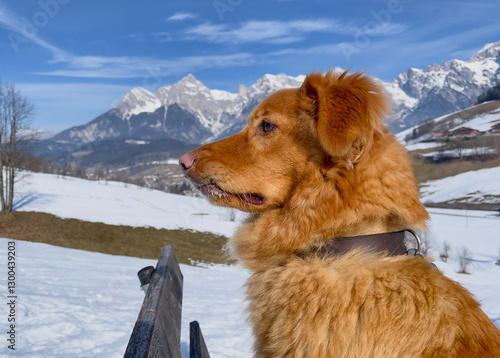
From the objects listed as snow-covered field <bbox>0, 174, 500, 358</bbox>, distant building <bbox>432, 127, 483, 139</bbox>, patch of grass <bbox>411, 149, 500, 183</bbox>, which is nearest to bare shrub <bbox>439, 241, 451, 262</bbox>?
snow-covered field <bbox>0, 174, 500, 358</bbox>

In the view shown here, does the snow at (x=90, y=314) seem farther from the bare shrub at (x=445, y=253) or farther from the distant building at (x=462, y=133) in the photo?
the distant building at (x=462, y=133)

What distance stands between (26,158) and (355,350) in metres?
52.3

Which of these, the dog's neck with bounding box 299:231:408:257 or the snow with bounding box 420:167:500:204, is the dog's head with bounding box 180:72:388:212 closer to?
the dog's neck with bounding box 299:231:408:257

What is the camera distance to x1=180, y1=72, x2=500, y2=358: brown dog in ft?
7.14

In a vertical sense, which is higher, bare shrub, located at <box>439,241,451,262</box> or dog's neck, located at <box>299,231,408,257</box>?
dog's neck, located at <box>299,231,408,257</box>

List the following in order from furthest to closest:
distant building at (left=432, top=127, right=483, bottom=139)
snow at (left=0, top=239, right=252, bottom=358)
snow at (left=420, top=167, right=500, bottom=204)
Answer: distant building at (left=432, top=127, right=483, bottom=139) → snow at (left=420, top=167, right=500, bottom=204) → snow at (left=0, top=239, right=252, bottom=358)

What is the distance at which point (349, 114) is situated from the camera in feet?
8.82

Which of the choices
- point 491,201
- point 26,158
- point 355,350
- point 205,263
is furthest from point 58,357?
point 491,201

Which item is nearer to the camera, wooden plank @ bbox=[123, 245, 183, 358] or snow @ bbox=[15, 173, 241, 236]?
wooden plank @ bbox=[123, 245, 183, 358]

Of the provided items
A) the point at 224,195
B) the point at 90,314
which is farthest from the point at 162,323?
the point at 90,314

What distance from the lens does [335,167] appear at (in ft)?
9.12

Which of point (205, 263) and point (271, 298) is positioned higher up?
point (271, 298)

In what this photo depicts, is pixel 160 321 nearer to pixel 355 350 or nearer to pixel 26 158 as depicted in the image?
pixel 355 350

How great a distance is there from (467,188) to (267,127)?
14576 cm
